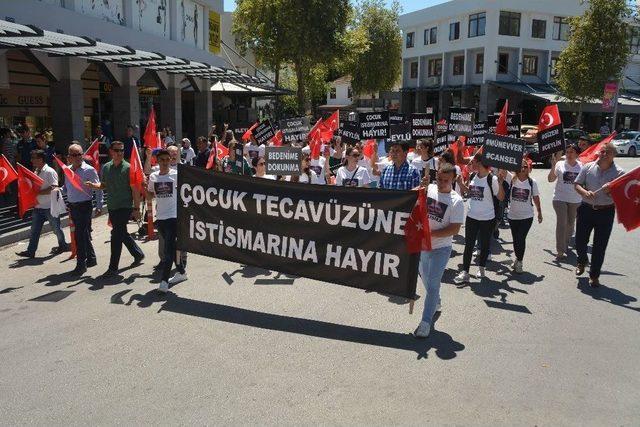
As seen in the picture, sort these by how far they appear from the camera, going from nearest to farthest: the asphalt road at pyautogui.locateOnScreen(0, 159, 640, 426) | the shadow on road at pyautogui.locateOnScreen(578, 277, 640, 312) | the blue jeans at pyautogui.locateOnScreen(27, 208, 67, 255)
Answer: the asphalt road at pyautogui.locateOnScreen(0, 159, 640, 426) → the shadow on road at pyautogui.locateOnScreen(578, 277, 640, 312) → the blue jeans at pyautogui.locateOnScreen(27, 208, 67, 255)

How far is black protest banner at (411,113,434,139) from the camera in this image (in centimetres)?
1291

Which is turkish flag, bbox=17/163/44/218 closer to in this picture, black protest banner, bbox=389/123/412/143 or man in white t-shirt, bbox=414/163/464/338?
man in white t-shirt, bbox=414/163/464/338

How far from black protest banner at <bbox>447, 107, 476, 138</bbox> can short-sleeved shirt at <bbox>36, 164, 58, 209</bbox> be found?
8.14m

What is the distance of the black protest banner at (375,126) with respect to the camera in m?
13.1

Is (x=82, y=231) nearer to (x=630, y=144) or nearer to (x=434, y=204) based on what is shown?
(x=434, y=204)

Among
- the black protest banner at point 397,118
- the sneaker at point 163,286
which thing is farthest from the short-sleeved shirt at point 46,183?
the black protest banner at point 397,118

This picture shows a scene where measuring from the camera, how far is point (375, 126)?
13188 mm

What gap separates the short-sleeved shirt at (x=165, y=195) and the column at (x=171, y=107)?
1964cm

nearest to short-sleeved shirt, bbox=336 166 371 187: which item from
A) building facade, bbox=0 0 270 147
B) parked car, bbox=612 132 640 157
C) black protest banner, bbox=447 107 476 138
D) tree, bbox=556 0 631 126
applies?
black protest banner, bbox=447 107 476 138

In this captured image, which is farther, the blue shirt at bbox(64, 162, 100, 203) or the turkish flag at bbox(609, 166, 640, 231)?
the blue shirt at bbox(64, 162, 100, 203)

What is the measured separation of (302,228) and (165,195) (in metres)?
2.06

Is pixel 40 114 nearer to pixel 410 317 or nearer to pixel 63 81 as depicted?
pixel 63 81

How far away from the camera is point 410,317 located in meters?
6.29

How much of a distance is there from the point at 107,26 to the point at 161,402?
56.7ft
